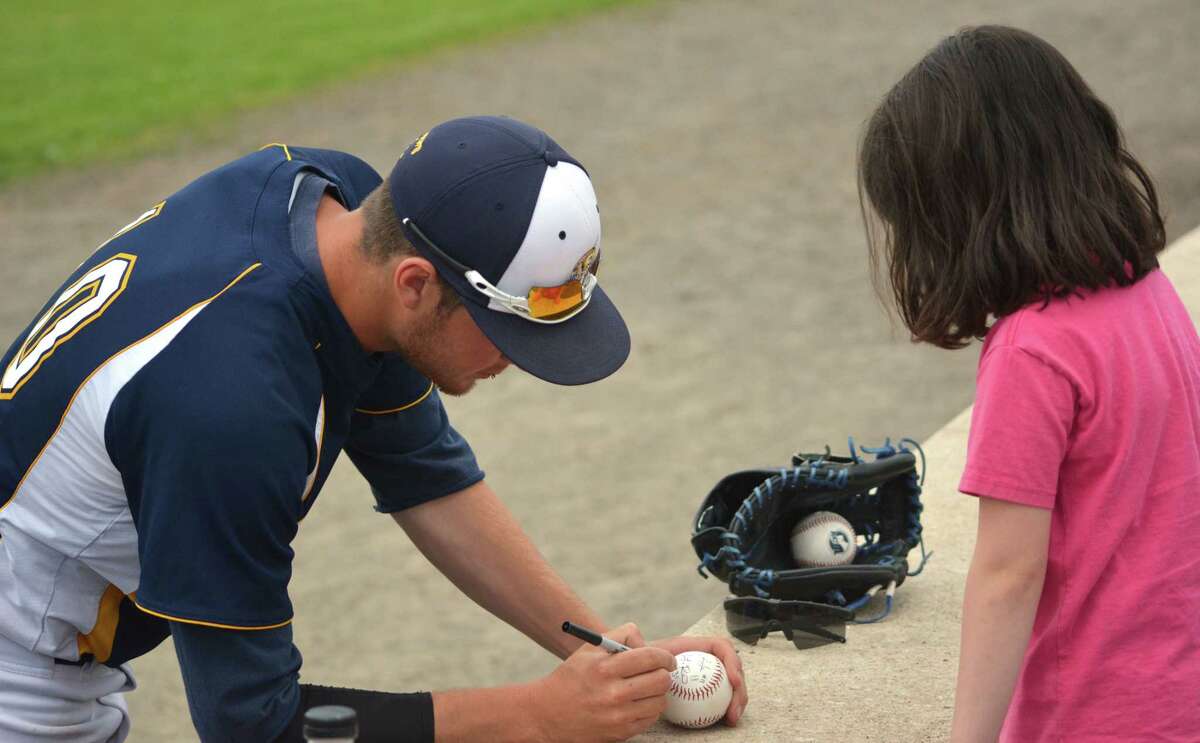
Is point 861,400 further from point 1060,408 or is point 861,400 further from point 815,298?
point 1060,408

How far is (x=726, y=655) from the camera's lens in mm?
2717

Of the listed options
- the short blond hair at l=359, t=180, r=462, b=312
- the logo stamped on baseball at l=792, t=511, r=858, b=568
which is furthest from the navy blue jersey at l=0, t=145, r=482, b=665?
the logo stamped on baseball at l=792, t=511, r=858, b=568

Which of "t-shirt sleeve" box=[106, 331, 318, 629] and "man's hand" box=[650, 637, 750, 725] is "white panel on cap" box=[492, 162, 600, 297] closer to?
"t-shirt sleeve" box=[106, 331, 318, 629]

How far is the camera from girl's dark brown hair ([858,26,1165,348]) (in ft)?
6.75

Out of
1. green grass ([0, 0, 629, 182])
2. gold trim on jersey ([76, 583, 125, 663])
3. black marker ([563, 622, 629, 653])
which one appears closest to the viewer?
gold trim on jersey ([76, 583, 125, 663])

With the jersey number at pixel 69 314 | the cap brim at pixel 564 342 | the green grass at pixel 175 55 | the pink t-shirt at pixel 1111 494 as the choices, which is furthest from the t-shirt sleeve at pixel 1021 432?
the green grass at pixel 175 55

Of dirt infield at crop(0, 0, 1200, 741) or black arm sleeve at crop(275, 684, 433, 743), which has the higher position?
black arm sleeve at crop(275, 684, 433, 743)

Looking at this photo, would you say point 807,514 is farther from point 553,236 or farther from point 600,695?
point 553,236

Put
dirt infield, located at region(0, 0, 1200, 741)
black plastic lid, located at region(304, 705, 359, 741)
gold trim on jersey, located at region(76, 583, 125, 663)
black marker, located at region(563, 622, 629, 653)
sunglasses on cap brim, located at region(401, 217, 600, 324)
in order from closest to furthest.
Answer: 1. black plastic lid, located at region(304, 705, 359, 741)
2. sunglasses on cap brim, located at region(401, 217, 600, 324)
3. gold trim on jersey, located at region(76, 583, 125, 663)
4. black marker, located at region(563, 622, 629, 653)
5. dirt infield, located at region(0, 0, 1200, 741)

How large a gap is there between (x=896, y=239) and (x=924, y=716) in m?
1.06

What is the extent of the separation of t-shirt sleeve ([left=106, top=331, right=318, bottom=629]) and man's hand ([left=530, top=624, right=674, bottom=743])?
55 centimetres

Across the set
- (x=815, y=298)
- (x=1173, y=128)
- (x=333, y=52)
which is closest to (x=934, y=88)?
(x=815, y=298)

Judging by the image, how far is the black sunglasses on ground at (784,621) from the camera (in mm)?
3066

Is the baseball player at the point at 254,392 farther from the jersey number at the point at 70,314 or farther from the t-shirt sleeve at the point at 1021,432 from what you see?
the t-shirt sleeve at the point at 1021,432
